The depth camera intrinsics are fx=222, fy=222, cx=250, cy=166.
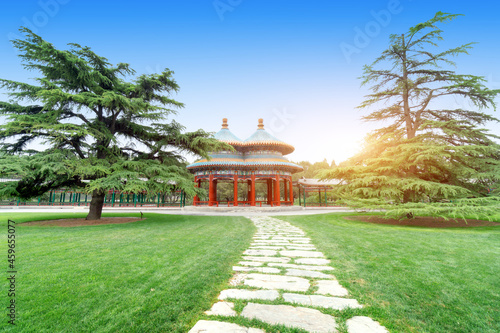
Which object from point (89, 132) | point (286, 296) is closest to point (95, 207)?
point (89, 132)

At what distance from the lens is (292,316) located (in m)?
2.01

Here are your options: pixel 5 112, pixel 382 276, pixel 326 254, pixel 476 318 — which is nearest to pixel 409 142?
pixel 326 254

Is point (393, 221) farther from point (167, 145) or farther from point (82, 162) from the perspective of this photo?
point (82, 162)

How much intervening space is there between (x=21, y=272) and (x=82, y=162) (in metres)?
6.68

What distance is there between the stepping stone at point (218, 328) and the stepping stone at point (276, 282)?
928 mm

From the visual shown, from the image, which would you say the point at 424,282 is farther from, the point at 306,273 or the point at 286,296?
the point at 286,296

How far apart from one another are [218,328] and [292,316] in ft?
2.21

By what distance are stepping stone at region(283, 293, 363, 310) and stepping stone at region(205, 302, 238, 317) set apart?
60 centimetres

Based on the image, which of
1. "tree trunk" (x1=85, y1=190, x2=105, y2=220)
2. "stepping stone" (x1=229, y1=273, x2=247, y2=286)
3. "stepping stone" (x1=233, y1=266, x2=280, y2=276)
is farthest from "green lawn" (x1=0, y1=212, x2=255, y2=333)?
"tree trunk" (x1=85, y1=190, x2=105, y2=220)

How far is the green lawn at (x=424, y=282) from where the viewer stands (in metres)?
2.04

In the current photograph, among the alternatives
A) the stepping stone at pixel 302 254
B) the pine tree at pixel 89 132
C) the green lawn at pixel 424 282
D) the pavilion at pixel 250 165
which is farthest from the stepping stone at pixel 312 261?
the pavilion at pixel 250 165

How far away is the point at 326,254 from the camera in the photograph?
432 cm

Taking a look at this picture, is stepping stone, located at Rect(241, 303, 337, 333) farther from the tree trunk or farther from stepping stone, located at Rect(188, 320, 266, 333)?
the tree trunk

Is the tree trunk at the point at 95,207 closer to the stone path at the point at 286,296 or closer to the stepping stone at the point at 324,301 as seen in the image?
the stone path at the point at 286,296
